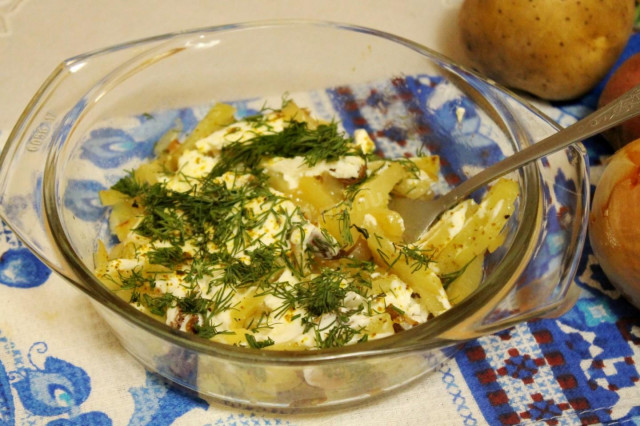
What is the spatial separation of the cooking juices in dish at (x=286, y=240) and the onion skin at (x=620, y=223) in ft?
0.86

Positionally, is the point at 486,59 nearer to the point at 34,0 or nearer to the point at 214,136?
the point at 214,136

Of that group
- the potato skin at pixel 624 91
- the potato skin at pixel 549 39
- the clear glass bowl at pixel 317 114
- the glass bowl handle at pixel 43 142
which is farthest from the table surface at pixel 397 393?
the potato skin at pixel 549 39

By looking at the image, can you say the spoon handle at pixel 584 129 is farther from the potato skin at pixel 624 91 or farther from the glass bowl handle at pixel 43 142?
the glass bowl handle at pixel 43 142

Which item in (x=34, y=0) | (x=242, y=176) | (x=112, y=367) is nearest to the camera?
(x=112, y=367)

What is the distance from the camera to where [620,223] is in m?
1.94

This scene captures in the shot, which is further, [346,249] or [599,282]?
[599,282]

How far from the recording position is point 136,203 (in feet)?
6.93

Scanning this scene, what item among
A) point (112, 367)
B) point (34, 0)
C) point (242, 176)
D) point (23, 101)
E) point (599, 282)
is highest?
point (34, 0)

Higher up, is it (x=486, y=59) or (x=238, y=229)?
(x=486, y=59)

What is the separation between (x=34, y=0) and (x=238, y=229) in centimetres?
164

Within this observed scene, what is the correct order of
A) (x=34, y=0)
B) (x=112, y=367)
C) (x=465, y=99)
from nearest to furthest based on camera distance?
(x=112, y=367) → (x=465, y=99) → (x=34, y=0)

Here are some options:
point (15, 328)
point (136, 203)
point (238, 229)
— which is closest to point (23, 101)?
point (136, 203)

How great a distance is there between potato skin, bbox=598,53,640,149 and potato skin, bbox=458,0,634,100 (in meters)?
0.14

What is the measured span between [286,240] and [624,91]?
1264mm
